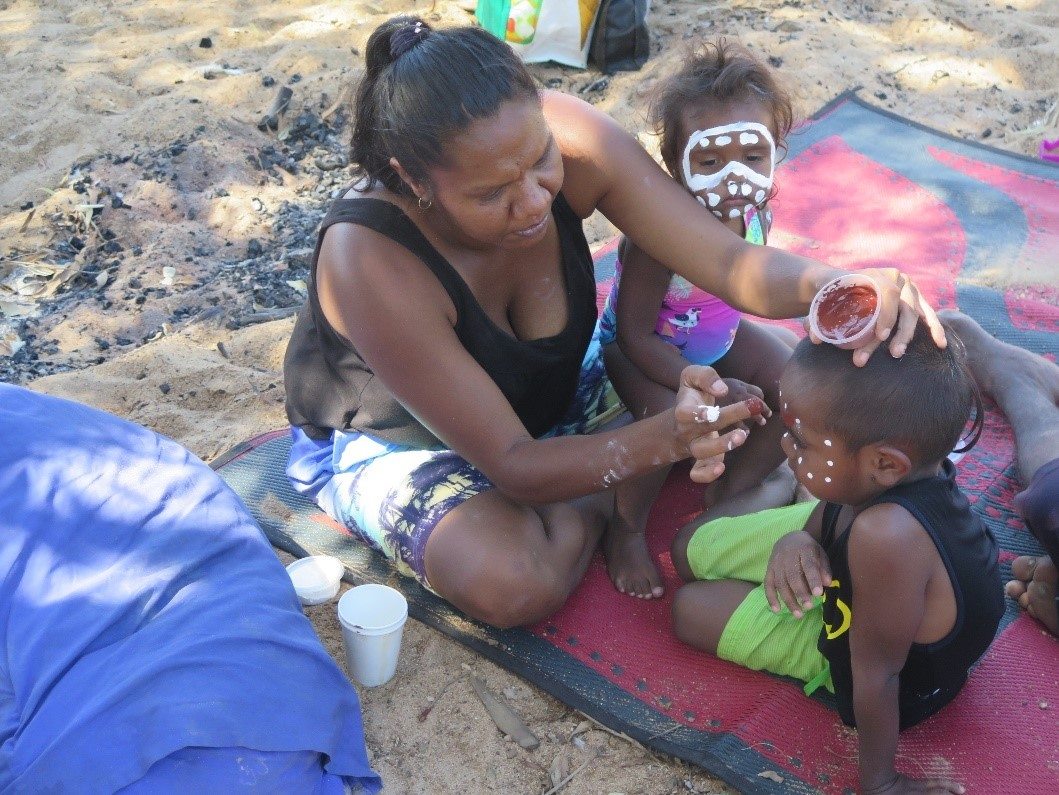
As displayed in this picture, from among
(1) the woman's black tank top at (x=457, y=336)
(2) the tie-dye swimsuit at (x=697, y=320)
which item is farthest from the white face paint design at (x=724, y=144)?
(1) the woman's black tank top at (x=457, y=336)

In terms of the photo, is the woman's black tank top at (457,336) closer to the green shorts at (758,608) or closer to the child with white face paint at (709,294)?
the child with white face paint at (709,294)

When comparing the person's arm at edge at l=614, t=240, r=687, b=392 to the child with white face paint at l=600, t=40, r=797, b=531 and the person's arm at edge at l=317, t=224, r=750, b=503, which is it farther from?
the person's arm at edge at l=317, t=224, r=750, b=503

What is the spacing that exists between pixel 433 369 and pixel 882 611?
2.90ft

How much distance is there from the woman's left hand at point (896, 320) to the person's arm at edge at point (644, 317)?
2.38 ft

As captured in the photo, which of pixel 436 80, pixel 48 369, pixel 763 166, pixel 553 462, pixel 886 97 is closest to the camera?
pixel 436 80

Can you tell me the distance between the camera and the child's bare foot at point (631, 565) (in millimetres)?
2186

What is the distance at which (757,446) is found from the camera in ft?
7.61

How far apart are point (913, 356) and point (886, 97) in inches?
126

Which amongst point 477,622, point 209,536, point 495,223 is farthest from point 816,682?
point 209,536

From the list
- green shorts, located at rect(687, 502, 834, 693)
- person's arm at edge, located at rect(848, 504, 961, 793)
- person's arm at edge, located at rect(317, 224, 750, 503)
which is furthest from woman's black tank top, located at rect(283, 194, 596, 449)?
person's arm at edge, located at rect(848, 504, 961, 793)

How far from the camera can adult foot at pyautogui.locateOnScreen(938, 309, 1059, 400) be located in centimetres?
261

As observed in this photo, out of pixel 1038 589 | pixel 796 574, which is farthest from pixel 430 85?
pixel 1038 589

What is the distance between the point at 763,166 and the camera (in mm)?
2309

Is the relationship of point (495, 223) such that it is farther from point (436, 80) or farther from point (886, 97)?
point (886, 97)
